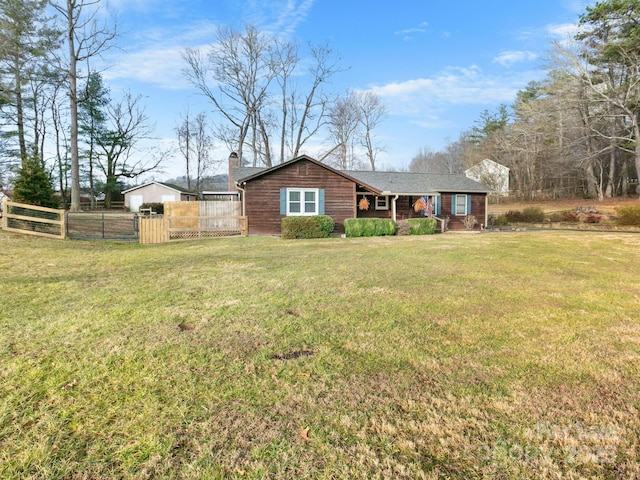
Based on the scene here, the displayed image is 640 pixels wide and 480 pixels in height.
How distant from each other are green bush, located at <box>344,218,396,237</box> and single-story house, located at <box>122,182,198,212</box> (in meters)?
→ 24.1

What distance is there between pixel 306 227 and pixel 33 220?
413 inches

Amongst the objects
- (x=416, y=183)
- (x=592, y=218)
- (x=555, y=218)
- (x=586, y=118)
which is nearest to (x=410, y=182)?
(x=416, y=183)

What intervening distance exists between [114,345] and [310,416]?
230 cm

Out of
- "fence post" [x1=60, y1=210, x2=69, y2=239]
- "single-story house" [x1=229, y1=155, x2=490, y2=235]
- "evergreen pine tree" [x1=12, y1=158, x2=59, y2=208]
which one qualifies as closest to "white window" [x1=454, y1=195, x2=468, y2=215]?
"single-story house" [x1=229, y1=155, x2=490, y2=235]

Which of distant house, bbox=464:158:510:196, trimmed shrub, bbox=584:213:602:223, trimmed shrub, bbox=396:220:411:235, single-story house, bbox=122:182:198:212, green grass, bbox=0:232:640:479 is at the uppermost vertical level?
distant house, bbox=464:158:510:196

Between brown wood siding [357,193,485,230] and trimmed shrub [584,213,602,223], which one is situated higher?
brown wood siding [357,193,485,230]

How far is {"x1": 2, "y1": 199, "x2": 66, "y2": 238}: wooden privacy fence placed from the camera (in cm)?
1256

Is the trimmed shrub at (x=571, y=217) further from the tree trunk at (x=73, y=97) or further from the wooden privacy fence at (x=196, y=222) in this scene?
the tree trunk at (x=73, y=97)

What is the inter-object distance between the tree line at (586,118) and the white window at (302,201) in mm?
22334

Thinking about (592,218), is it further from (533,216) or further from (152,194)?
(152,194)

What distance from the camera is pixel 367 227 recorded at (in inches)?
658

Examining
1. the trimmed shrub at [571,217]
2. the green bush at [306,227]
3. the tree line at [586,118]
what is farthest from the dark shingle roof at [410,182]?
the tree line at [586,118]

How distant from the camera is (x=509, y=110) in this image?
45844 mm

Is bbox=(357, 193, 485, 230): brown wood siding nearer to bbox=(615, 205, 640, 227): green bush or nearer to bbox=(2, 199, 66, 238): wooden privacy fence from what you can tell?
bbox=(615, 205, 640, 227): green bush
